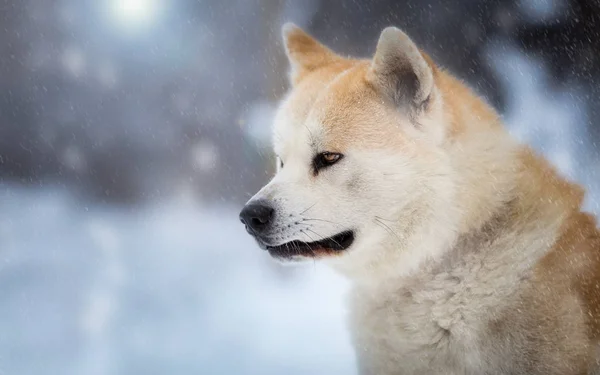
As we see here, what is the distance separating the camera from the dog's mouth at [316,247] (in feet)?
6.46

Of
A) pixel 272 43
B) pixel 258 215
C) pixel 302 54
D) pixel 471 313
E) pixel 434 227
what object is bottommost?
pixel 471 313

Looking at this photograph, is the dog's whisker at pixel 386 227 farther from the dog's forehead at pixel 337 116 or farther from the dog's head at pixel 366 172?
A: the dog's forehead at pixel 337 116

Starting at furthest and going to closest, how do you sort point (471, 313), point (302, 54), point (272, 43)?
point (272, 43) < point (302, 54) < point (471, 313)

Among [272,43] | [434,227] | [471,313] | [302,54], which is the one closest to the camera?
[471,313]

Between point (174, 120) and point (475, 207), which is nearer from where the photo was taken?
point (475, 207)

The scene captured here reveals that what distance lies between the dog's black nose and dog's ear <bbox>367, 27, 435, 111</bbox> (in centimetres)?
57

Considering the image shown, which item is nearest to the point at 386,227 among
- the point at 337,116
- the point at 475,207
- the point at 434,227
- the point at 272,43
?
the point at 434,227

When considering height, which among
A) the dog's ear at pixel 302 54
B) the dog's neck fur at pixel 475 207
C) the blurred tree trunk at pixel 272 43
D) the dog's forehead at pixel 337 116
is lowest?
the dog's neck fur at pixel 475 207

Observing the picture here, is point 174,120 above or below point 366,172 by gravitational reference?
above

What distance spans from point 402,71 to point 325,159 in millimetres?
390

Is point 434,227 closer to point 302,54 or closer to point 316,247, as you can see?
point 316,247

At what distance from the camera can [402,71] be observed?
1962 millimetres

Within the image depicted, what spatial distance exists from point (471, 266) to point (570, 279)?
0.29m

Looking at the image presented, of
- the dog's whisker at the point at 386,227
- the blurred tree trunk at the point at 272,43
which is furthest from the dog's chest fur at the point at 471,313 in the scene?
the blurred tree trunk at the point at 272,43
